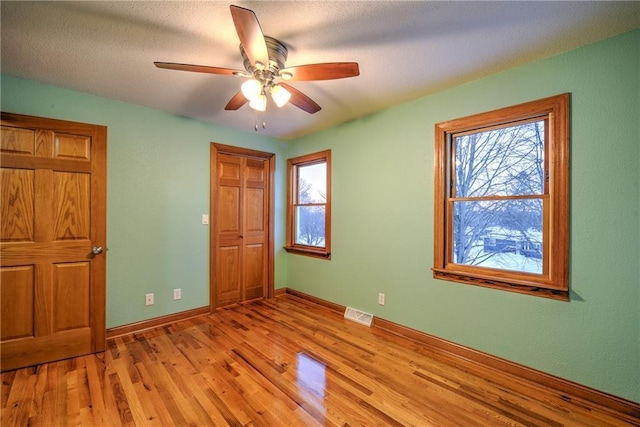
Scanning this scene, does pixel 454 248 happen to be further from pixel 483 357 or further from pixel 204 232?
pixel 204 232

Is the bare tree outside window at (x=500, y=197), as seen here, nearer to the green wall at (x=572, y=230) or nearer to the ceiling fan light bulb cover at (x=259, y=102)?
the green wall at (x=572, y=230)

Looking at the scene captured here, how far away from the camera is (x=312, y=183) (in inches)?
156

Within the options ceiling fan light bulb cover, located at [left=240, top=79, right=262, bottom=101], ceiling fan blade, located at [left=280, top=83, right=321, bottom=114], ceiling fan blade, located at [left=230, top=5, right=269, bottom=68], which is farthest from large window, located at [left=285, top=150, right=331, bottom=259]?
ceiling fan blade, located at [left=230, top=5, right=269, bottom=68]

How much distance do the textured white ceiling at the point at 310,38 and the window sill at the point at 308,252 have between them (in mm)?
1994

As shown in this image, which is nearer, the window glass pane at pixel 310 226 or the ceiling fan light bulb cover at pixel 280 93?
the ceiling fan light bulb cover at pixel 280 93

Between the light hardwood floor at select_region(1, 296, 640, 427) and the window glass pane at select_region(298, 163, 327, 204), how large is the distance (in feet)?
6.15

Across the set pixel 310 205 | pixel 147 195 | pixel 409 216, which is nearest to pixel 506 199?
pixel 409 216

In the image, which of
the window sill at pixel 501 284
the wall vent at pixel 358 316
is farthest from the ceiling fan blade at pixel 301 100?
the wall vent at pixel 358 316

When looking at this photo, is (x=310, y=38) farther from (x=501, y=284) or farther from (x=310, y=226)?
(x=310, y=226)

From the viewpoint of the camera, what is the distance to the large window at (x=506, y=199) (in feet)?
6.30

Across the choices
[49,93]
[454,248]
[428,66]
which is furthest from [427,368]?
[49,93]

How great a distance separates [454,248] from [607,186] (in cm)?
108

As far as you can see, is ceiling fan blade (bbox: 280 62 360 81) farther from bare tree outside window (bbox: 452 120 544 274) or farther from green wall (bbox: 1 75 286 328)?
green wall (bbox: 1 75 286 328)

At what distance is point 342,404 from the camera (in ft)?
5.79
